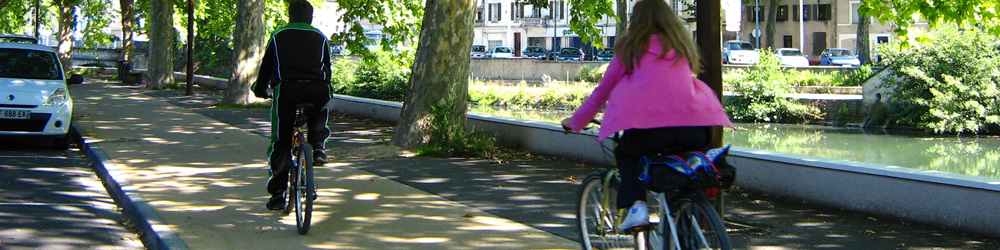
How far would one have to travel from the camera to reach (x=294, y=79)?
7.07 m

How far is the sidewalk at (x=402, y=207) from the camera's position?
6785mm

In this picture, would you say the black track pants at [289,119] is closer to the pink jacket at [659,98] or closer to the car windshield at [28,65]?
the pink jacket at [659,98]

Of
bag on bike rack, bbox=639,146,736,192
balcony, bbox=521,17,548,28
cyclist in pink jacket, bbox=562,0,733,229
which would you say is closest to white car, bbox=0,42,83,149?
cyclist in pink jacket, bbox=562,0,733,229

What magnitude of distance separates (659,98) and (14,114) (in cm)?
1112

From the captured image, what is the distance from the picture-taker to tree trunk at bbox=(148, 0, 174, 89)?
106 feet

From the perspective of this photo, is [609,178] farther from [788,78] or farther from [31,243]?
[788,78]

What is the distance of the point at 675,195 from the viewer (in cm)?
452

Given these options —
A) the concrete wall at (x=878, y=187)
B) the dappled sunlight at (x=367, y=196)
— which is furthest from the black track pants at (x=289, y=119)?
the concrete wall at (x=878, y=187)

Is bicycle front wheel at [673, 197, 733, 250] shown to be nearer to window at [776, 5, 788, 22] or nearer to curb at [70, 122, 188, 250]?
curb at [70, 122, 188, 250]

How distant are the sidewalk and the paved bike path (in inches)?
0.4

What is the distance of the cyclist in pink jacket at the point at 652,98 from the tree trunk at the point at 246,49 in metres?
19.7

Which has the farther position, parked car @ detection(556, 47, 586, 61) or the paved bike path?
parked car @ detection(556, 47, 586, 61)

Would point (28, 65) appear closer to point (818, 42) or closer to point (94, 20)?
point (94, 20)

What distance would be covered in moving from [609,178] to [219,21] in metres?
37.4
